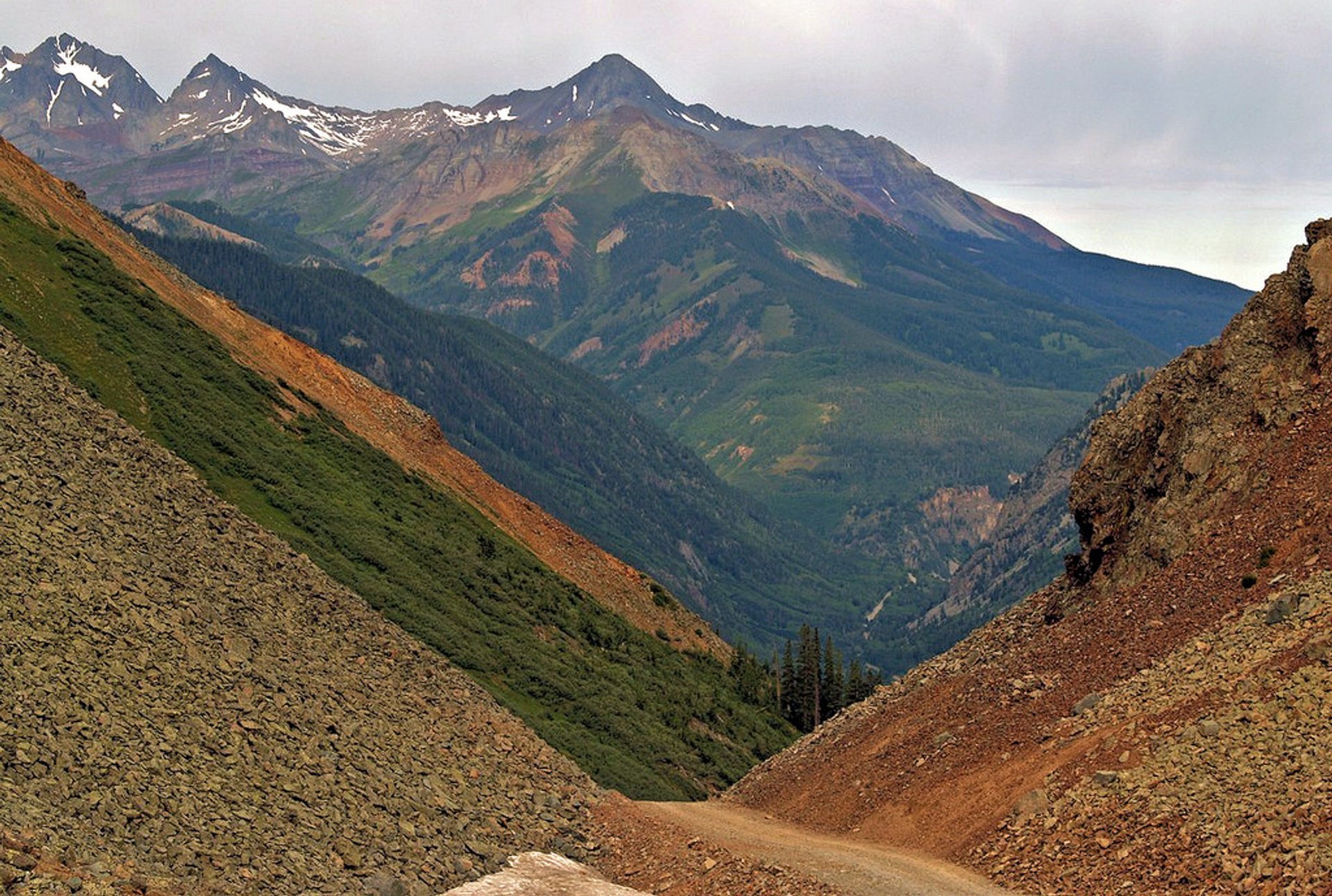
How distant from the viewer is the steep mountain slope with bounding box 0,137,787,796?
7469 centimetres

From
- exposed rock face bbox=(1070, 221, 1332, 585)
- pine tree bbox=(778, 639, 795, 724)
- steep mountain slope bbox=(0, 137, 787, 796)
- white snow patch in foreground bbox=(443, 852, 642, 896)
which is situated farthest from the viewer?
pine tree bbox=(778, 639, 795, 724)

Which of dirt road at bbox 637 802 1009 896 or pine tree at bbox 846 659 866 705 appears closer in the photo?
dirt road at bbox 637 802 1009 896

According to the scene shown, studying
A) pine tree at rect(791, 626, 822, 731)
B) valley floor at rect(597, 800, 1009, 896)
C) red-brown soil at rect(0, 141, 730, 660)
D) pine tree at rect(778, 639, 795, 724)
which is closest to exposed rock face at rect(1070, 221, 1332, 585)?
valley floor at rect(597, 800, 1009, 896)

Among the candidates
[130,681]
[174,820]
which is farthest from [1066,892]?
[130,681]

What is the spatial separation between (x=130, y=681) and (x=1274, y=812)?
27684 millimetres

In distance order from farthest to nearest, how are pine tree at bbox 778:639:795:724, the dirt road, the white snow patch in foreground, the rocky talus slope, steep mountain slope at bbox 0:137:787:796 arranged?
pine tree at bbox 778:639:795:724, steep mountain slope at bbox 0:137:787:796, the dirt road, the white snow patch in foreground, the rocky talus slope

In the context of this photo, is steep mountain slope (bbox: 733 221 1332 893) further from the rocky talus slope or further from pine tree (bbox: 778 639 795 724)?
pine tree (bbox: 778 639 795 724)

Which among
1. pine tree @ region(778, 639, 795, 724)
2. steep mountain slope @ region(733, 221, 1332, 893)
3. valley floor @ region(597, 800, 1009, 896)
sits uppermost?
steep mountain slope @ region(733, 221, 1332, 893)

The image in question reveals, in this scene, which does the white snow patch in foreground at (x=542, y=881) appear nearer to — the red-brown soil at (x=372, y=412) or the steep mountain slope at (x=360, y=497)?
the steep mountain slope at (x=360, y=497)

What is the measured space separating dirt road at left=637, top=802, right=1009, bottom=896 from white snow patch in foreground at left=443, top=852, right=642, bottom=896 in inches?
191

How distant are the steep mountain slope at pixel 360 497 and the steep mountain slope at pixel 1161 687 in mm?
16164

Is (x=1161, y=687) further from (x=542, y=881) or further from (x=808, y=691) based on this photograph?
(x=808, y=691)

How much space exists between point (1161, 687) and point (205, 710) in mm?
27484

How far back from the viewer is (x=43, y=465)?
45.3 meters
